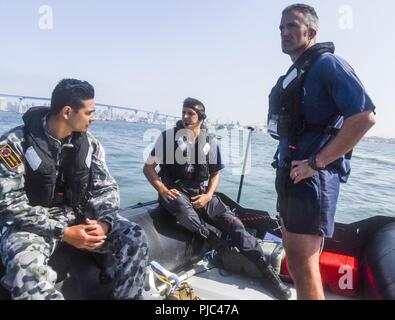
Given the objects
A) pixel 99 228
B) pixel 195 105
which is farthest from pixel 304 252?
pixel 195 105

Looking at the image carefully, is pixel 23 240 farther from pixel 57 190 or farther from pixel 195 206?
pixel 195 206

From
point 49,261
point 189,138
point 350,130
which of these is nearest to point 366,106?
point 350,130

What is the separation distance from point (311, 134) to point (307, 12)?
0.70 metres

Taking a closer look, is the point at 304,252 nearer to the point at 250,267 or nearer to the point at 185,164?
the point at 250,267

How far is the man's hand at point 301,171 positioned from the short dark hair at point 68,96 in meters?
1.46

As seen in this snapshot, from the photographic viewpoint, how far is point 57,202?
2246mm

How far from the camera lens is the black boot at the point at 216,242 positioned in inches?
127

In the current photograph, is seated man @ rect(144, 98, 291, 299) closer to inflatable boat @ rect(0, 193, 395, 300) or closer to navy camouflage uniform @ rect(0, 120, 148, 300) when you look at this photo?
inflatable boat @ rect(0, 193, 395, 300)

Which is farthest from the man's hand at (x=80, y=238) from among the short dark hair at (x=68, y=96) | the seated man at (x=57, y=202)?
the short dark hair at (x=68, y=96)

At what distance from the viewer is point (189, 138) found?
12.1 feet

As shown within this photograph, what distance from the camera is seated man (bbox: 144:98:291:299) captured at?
3.15m

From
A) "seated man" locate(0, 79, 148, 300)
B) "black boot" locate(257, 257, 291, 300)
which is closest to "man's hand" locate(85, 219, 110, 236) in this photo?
"seated man" locate(0, 79, 148, 300)
